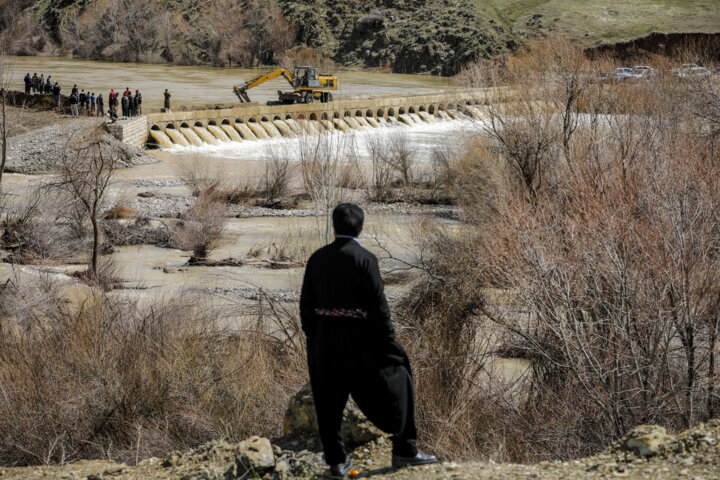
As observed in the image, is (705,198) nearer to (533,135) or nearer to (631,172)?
(631,172)

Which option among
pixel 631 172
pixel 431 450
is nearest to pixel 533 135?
pixel 631 172

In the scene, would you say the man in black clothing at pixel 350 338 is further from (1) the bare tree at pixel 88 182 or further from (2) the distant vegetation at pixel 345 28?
(2) the distant vegetation at pixel 345 28

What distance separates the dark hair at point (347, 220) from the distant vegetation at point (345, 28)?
255ft

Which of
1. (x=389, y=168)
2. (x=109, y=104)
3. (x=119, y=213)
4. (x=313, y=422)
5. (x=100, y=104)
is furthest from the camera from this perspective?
(x=100, y=104)

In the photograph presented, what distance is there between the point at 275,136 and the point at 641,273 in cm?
3267

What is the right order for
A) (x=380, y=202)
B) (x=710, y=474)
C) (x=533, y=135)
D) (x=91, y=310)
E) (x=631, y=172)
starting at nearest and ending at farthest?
(x=710, y=474) < (x=91, y=310) < (x=631, y=172) < (x=533, y=135) < (x=380, y=202)

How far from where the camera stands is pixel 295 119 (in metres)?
43.4

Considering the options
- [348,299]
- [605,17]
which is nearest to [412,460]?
[348,299]

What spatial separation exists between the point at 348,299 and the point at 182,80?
66.2 metres

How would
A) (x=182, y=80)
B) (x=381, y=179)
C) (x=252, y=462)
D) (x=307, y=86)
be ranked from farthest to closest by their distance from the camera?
(x=182, y=80) → (x=307, y=86) → (x=381, y=179) → (x=252, y=462)

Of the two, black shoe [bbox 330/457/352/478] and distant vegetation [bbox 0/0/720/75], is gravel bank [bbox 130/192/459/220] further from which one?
distant vegetation [bbox 0/0/720/75]

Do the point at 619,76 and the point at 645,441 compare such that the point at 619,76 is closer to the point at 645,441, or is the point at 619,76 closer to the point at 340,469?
the point at 645,441

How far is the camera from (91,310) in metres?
11.9

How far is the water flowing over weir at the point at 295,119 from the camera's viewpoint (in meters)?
39.2
